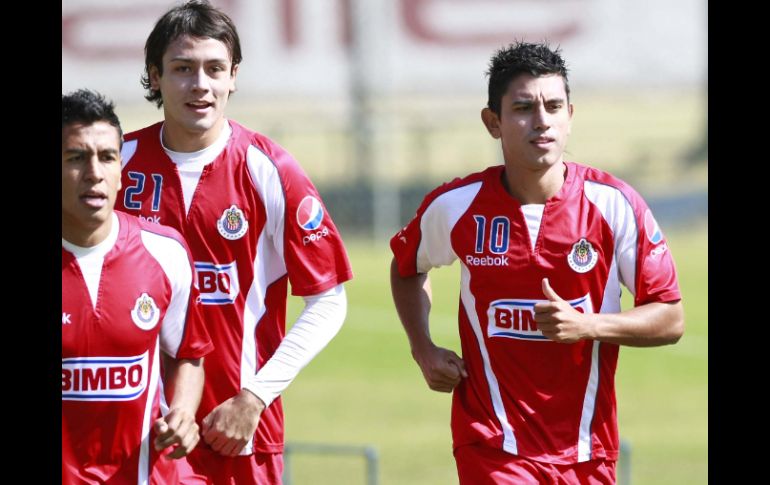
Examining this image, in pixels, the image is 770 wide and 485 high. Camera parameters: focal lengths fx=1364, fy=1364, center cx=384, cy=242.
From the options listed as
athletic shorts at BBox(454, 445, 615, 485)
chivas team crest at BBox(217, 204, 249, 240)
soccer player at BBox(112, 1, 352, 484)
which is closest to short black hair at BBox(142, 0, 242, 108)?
soccer player at BBox(112, 1, 352, 484)

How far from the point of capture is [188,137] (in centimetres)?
521

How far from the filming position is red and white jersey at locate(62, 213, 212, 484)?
436 cm

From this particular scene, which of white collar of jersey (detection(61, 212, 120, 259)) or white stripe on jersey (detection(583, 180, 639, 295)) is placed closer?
white collar of jersey (detection(61, 212, 120, 259))

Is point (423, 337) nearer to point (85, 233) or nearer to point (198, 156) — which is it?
point (198, 156)

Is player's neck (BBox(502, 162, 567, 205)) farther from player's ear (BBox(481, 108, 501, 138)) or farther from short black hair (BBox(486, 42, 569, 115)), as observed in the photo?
short black hair (BBox(486, 42, 569, 115))

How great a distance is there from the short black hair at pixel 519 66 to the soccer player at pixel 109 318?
145cm

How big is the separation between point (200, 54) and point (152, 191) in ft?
1.88

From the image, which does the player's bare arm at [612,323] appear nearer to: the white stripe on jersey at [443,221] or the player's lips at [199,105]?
the white stripe on jersey at [443,221]

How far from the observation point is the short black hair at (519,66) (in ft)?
16.8

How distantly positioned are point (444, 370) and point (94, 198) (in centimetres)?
164

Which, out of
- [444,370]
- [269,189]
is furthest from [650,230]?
[269,189]

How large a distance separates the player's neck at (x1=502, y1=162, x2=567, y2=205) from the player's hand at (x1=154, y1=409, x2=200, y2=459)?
5.21 ft

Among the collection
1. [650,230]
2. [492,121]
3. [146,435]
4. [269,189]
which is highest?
[492,121]
